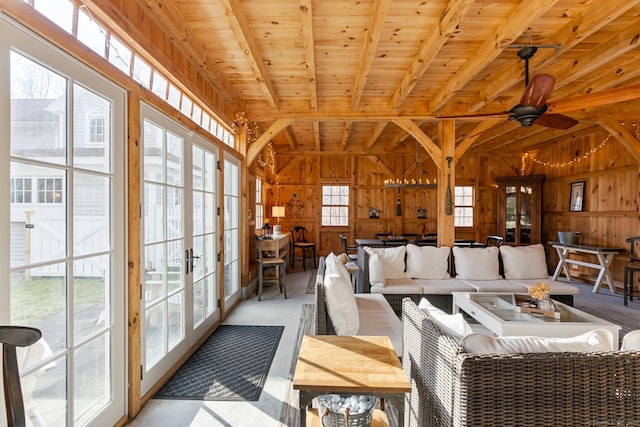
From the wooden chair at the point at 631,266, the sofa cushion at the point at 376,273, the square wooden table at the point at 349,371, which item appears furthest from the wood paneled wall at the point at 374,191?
the square wooden table at the point at 349,371

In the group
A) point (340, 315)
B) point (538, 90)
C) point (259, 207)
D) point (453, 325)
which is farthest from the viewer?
point (259, 207)

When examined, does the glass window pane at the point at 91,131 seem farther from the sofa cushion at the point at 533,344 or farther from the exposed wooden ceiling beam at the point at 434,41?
the exposed wooden ceiling beam at the point at 434,41

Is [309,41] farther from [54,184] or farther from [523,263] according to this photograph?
[523,263]

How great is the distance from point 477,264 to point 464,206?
5.01m

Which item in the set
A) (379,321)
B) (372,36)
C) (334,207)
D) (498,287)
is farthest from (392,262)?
(334,207)

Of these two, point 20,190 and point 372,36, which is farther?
point 372,36

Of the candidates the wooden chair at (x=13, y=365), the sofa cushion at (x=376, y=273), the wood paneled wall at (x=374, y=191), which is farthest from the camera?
the wood paneled wall at (x=374, y=191)

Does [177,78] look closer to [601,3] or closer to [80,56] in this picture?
[80,56]

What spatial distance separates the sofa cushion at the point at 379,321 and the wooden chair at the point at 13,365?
6.73 feet

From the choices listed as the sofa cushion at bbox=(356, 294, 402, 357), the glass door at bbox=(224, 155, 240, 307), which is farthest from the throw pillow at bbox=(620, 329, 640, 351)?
the glass door at bbox=(224, 155, 240, 307)

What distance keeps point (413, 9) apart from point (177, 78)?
2045mm

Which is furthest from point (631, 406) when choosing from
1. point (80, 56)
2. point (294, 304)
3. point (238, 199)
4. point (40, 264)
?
point (238, 199)

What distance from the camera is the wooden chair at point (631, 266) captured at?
490 cm

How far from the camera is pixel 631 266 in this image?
4.97 m
